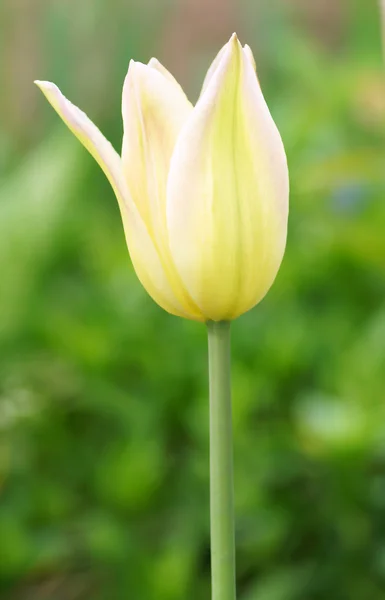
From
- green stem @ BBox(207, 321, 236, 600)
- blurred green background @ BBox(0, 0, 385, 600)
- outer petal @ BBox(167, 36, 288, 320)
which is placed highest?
blurred green background @ BBox(0, 0, 385, 600)

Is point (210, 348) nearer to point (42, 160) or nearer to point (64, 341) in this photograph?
point (64, 341)

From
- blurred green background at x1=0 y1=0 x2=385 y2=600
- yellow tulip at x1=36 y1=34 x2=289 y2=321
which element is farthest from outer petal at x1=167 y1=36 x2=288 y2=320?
blurred green background at x1=0 y1=0 x2=385 y2=600

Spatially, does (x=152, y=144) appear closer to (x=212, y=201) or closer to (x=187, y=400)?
(x=212, y=201)

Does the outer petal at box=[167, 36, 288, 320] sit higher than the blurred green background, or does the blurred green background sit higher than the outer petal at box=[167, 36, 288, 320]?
the blurred green background

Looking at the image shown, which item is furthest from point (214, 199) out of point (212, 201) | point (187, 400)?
point (187, 400)

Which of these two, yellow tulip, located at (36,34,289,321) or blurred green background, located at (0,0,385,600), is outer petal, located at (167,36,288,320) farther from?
blurred green background, located at (0,0,385,600)

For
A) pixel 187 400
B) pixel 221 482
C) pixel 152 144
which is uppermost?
pixel 187 400

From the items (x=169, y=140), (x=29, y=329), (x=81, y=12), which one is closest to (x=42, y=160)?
(x=29, y=329)

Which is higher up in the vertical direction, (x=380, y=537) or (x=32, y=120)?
(x=32, y=120)
